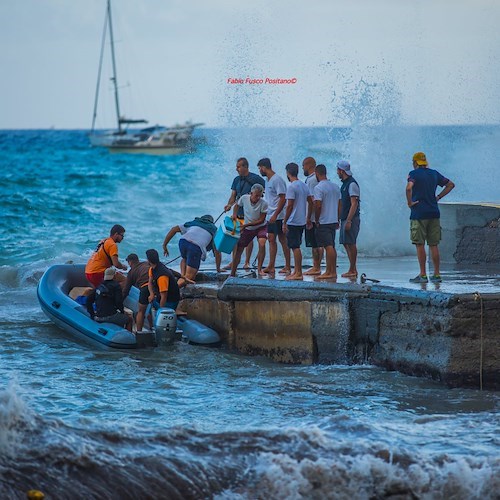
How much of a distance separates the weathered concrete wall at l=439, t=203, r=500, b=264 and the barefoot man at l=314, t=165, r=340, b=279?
2.23m

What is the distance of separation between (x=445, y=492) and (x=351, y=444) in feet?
3.06

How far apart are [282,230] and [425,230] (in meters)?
2.24

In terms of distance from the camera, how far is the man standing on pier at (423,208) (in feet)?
40.6

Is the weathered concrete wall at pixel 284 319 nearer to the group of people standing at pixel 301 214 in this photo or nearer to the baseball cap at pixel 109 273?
the group of people standing at pixel 301 214

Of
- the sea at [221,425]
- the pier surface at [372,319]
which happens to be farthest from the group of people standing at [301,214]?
the sea at [221,425]

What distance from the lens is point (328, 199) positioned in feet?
43.4

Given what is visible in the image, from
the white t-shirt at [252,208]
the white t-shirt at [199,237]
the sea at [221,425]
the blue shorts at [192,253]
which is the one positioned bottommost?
the sea at [221,425]

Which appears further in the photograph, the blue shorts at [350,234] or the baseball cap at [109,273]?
the baseball cap at [109,273]

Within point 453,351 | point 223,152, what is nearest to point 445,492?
point 453,351

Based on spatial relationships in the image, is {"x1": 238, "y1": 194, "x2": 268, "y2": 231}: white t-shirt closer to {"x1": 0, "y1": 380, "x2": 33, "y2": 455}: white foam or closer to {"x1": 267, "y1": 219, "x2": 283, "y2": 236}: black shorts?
{"x1": 267, "y1": 219, "x2": 283, "y2": 236}: black shorts

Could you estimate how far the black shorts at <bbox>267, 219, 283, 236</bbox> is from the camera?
14.0 metres

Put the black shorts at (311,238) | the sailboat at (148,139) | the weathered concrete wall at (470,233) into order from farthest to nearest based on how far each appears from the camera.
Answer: the sailboat at (148,139) < the weathered concrete wall at (470,233) < the black shorts at (311,238)

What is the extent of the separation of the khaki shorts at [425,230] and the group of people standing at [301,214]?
0.91 m

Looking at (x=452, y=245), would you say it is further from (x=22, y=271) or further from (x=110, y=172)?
(x=110, y=172)
